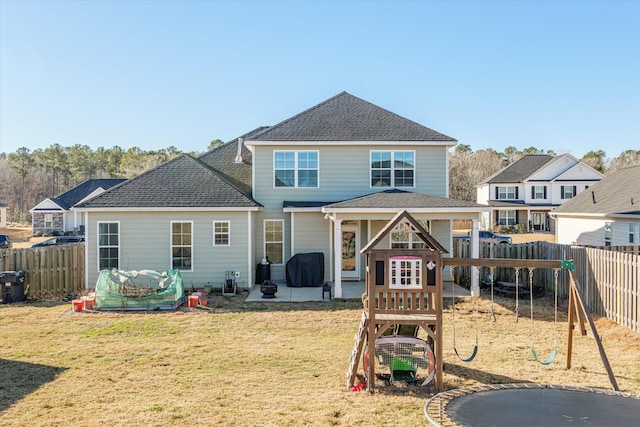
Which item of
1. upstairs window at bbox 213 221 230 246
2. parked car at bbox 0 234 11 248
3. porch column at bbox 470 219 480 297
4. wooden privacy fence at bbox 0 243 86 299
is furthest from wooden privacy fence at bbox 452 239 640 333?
parked car at bbox 0 234 11 248

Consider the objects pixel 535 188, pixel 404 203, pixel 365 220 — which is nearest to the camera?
pixel 404 203

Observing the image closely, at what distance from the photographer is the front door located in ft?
56.2

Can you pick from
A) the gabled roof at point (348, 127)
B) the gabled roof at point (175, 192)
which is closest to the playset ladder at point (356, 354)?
the gabled roof at point (175, 192)

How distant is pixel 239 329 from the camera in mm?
10898

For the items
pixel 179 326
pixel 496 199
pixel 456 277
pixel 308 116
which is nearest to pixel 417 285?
pixel 179 326

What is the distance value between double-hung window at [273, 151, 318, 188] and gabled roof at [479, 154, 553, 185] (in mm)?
32193

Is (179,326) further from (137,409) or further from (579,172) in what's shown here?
(579,172)

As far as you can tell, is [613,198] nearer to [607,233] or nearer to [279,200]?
[607,233]

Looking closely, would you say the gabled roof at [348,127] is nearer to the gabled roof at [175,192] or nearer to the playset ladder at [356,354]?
the gabled roof at [175,192]

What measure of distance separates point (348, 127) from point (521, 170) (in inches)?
1320

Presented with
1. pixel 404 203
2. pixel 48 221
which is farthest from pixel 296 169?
pixel 48 221

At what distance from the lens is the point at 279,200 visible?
17406mm

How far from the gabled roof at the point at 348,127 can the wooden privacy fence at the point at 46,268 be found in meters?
7.55

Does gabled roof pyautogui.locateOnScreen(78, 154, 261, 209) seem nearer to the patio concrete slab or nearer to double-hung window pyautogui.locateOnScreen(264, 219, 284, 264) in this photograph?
double-hung window pyautogui.locateOnScreen(264, 219, 284, 264)
